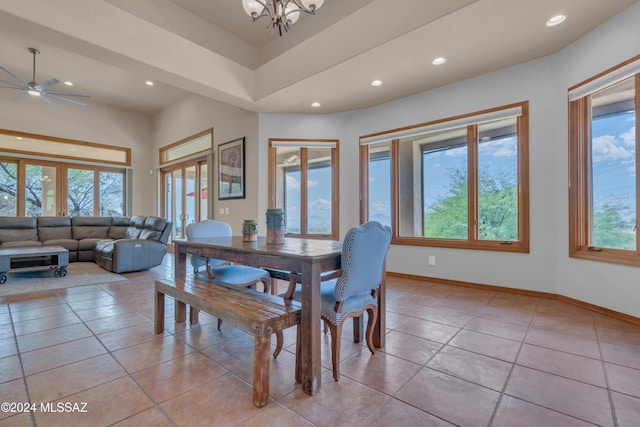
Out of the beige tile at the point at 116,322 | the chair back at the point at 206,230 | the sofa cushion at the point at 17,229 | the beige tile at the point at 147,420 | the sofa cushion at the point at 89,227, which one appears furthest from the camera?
the sofa cushion at the point at 89,227

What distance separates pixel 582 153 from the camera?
9.80ft

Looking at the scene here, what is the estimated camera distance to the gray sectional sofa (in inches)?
183

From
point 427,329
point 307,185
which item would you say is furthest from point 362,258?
point 307,185

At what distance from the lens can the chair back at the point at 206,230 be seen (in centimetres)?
281

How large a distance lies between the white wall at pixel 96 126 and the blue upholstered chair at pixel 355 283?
7.72 metres

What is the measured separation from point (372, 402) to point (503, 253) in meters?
2.95

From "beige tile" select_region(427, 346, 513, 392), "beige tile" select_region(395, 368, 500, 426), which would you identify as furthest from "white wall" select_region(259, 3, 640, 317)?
"beige tile" select_region(395, 368, 500, 426)

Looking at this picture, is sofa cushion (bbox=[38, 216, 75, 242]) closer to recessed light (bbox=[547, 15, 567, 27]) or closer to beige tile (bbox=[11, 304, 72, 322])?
beige tile (bbox=[11, 304, 72, 322])

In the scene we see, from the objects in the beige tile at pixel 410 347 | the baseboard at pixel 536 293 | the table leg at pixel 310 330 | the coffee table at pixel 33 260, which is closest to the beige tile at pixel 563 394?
the beige tile at pixel 410 347

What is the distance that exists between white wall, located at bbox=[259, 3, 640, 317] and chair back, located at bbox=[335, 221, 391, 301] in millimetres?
2464

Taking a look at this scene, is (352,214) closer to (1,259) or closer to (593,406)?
(593,406)

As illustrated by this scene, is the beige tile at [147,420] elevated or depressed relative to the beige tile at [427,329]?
elevated

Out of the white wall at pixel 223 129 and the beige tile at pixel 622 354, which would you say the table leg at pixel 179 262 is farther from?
the beige tile at pixel 622 354

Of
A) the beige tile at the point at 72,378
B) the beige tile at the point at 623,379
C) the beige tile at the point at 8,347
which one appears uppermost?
the beige tile at the point at 8,347
